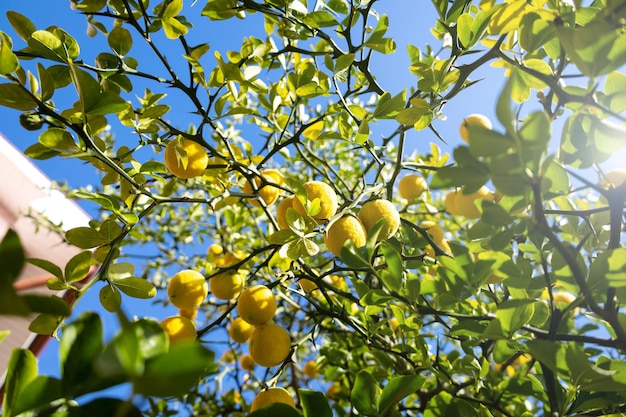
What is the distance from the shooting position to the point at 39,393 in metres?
0.31

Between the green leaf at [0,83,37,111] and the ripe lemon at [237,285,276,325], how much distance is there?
0.59 metres

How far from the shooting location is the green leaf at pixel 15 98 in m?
0.68

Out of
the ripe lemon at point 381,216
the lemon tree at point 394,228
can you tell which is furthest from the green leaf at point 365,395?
→ the ripe lemon at point 381,216

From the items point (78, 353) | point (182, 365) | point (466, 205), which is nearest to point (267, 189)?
point (466, 205)

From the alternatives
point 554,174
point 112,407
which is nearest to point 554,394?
point 554,174

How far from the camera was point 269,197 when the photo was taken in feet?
3.94

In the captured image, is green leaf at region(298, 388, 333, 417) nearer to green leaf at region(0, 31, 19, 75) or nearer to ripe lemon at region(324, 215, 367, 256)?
ripe lemon at region(324, 215, 367, 256)

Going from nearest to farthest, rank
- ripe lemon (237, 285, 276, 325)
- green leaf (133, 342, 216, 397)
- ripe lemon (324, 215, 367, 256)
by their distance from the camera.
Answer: green leaf (133, 342, 216, 397) < ripe lemon (324, 215, 367, 256) < ripe lemon (237, 285, 276, 325)

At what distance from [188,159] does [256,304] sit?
0.39m

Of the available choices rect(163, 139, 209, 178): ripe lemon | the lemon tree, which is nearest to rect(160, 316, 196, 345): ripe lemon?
the lemon tree

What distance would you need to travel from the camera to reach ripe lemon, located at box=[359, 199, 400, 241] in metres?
0.81

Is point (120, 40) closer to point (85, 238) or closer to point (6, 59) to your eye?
point (6, 59)

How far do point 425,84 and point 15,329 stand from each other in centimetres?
290

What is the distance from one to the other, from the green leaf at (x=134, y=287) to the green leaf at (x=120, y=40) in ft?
1.71
